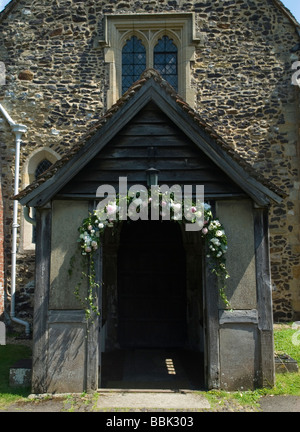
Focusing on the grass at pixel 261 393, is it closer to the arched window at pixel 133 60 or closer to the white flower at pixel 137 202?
the white flower at pixel 137 202

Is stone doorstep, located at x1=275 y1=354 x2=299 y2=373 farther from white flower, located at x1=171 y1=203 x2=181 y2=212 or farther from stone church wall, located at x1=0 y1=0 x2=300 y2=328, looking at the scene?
stone church wall, located at x1=0 y1=0 x2=300 y2=328

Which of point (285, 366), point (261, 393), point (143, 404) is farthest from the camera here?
point (285, 366)

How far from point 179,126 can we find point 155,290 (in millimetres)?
4441

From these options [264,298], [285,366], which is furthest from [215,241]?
[285,366]

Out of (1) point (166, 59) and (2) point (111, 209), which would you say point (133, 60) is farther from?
(2) point (111, 209)

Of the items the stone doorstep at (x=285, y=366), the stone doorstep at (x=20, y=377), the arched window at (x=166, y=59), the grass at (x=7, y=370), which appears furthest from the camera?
the arched window at (x=166, y=59)

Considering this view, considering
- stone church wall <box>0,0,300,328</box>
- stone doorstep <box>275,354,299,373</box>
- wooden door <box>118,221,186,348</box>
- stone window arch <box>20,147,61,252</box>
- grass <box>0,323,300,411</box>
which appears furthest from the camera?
stone church wall <box>0,0,300,328</box>

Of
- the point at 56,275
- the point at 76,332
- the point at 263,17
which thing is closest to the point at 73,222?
the point at 56,275

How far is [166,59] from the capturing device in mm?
11383

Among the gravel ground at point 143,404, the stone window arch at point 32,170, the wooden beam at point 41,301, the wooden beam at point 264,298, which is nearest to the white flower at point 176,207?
the wooden beam at point 264,298

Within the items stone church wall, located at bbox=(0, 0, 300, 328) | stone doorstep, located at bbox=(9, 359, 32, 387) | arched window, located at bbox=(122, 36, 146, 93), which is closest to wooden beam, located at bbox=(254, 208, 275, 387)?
stone doorstep, located at bbox=(9, 359, 32, 387)

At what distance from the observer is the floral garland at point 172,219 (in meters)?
5.75

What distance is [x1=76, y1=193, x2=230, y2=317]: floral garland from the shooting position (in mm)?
5750

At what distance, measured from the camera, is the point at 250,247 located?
19.4 ft
